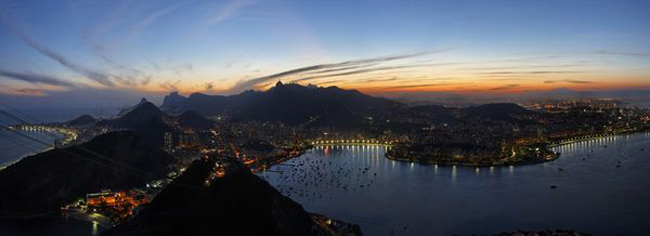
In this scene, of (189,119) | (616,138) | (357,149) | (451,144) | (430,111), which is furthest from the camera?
(430,111)

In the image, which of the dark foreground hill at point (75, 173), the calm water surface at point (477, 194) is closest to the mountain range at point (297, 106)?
the calm water surface at point (477, 194)

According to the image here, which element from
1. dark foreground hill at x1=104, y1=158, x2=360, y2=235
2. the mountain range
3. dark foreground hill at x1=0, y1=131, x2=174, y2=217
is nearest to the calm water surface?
dark foreground hill at x1=104, y1=158, x2=360, y2=235

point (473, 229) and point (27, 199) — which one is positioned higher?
point (27, 199)

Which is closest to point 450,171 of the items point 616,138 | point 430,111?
point 616,138

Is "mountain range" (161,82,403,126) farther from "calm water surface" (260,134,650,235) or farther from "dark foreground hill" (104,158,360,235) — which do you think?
"dark foreground hill" (104,158,360,235)

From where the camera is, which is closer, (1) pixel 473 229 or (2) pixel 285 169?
(1) pixel 473 229

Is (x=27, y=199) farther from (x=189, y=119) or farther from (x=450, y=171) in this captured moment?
(x=189, y=119)
